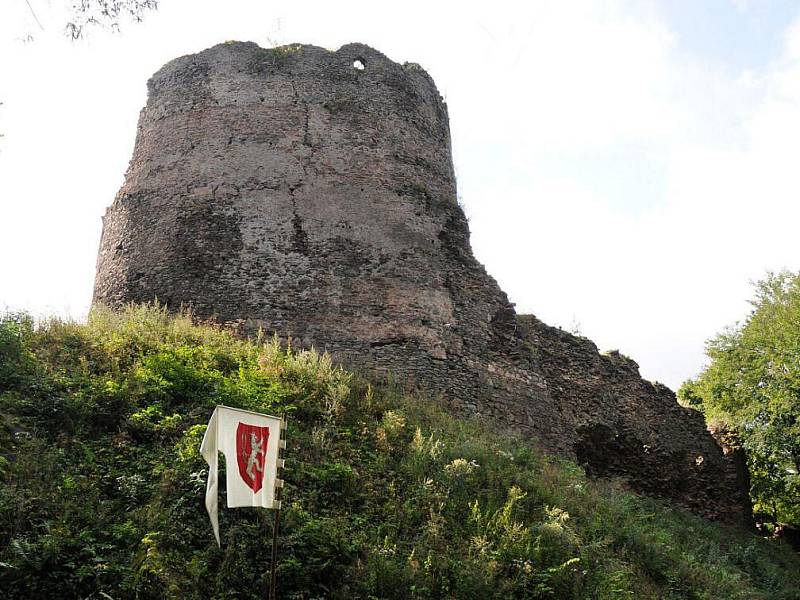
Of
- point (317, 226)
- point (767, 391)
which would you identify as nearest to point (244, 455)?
point (317, 226)

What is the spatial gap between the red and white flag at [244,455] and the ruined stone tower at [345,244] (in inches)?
222

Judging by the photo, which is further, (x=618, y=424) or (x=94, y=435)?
(x=618, y=424)

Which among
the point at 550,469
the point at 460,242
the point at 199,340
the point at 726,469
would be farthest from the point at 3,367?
the point at 726,469

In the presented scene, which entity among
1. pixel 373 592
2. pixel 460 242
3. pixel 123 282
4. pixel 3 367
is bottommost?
pixel 373 592

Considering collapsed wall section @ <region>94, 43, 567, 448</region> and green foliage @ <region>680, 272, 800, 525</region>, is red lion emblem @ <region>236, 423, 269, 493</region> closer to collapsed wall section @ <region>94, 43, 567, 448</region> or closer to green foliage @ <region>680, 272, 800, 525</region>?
collapsed wall section @ <region>94, 43, 567, 448</region>

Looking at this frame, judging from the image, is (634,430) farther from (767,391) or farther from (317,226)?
(317,226)

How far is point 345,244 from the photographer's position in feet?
41.3

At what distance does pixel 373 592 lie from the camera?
6367mm

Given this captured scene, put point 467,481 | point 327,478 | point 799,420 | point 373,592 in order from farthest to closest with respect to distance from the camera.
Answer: point 799,420
point 467,481
point 327,478
point 373,592

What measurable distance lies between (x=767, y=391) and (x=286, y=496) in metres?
12.2

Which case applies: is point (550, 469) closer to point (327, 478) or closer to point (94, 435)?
point (327, 478)

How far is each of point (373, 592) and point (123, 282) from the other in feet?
26.1

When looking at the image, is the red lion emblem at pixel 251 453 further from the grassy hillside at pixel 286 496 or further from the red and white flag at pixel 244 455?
the grassy hillside at pixel 286 496

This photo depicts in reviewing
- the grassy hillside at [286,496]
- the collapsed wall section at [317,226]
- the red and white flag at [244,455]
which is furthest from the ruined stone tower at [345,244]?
the red and white flag at [244,455]
